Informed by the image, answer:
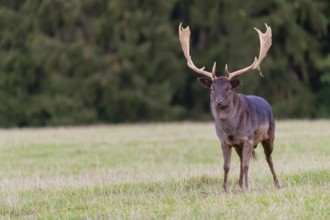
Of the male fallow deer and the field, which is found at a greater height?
the male fallow deer

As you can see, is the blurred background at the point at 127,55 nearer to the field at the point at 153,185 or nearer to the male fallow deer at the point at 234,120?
the field at the point at 153,185

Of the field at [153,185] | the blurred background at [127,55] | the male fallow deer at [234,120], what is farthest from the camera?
the blurred background at [127,55]

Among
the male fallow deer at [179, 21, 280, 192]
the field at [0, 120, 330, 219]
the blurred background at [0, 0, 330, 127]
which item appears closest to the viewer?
the field at [0, 120, 330, 219]

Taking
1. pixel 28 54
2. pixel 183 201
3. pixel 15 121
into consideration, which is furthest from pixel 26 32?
pixel 183 201

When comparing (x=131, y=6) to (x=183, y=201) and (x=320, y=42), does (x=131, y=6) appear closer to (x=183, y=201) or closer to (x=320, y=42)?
(x=320, y=42)

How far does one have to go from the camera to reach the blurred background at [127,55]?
1475 inches

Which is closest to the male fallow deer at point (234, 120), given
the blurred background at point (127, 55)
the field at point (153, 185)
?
the field at point (153, 185)

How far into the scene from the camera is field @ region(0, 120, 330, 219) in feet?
28.4

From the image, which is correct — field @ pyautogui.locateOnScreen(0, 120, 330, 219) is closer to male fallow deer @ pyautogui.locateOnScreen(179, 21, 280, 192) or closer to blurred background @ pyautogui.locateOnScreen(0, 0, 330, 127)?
male fallow deer @ pyautogui.locateOnScreen(179, 21, 280, 192)

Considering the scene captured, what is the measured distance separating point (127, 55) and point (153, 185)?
2643cm

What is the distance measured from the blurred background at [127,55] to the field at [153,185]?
52.8 feet

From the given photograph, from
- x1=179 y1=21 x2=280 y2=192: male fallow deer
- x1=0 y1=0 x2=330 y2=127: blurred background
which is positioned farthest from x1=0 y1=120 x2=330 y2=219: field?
x1=0 y1=0 x2=330 y2=127: blurred background

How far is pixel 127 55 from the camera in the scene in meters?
37.6

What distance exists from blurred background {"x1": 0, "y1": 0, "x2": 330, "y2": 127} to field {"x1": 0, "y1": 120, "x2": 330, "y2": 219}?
16.1 m
